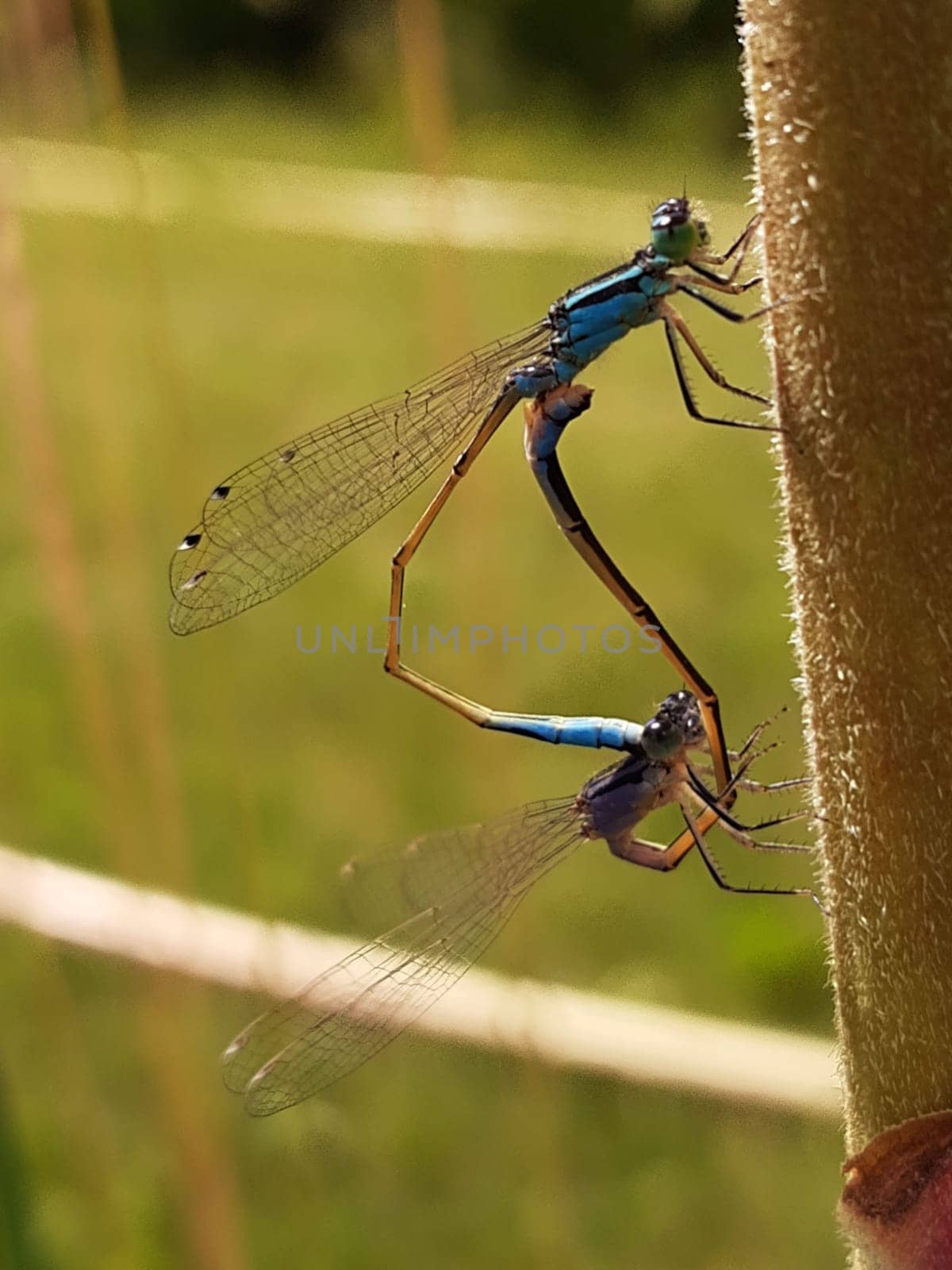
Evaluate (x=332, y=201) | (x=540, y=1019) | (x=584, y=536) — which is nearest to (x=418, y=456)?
(x=584, y=536)

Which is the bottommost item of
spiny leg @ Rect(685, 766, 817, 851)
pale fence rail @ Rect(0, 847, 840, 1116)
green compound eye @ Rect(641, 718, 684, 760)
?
pale fence rail @ Rect(0, 847, 840, 1116)

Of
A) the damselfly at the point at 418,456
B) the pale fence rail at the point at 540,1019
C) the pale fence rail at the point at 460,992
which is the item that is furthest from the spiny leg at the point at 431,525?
the pale fence rail at the point at 540,1019

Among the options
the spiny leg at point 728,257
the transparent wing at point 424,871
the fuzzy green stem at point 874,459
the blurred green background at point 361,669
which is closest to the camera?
the fuzzy green stem at point 874,459

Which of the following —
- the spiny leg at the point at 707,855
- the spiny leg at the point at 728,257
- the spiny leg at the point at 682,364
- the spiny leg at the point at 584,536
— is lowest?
the spiny leg at the point at 707,855

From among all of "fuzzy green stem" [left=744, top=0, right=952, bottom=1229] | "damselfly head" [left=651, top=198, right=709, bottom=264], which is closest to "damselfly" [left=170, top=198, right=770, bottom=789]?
"damselfly head" [left=651, top=198, right=709, bottom=264]

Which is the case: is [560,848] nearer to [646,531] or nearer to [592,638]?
[592,638]

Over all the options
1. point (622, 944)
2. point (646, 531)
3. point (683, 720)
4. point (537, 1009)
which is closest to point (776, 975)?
point (622, 944)

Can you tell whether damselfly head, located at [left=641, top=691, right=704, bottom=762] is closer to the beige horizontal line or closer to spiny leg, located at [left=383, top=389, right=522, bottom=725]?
spiny leg, located at [left=383, top=389, right=522, bottom=725]

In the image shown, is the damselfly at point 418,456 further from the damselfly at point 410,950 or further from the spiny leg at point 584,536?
the damselfly at point 410,950
